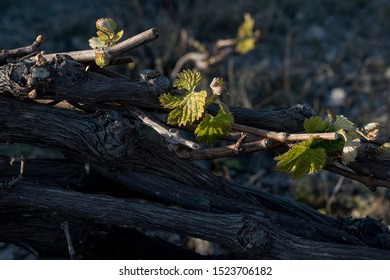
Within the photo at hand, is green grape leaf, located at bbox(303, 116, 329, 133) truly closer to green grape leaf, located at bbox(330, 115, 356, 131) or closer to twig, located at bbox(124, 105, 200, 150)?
green grape leaf, located at bbox(330, 115, 356, 131)

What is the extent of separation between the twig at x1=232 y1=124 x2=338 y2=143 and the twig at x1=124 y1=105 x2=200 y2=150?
19 centimetres

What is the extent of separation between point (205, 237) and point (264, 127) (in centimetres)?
43

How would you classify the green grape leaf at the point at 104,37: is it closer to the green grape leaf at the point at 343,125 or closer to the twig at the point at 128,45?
the twig at the point at 128,45

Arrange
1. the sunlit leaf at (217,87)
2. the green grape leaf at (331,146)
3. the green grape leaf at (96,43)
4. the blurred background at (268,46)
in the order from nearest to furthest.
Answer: the sunlit leaf at (217,87)
the green grape leaf at (331,146)
the green grape leaf at (96,43)
the blurred background at (268,46)

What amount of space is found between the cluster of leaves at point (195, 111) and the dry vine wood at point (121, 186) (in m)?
0.07

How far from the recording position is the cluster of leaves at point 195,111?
207 cm

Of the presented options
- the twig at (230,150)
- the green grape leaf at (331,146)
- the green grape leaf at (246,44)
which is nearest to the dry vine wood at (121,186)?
the twig at (230,150)

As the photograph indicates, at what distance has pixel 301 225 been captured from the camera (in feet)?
8.00

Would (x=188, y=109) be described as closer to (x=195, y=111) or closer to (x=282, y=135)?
(x=195, y=111)

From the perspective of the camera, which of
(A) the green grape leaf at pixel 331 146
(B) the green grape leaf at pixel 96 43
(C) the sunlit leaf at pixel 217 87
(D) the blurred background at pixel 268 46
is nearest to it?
(C) the sunlit leaf at pixel 217 87

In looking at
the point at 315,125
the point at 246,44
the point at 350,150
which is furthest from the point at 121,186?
the point at 246,44

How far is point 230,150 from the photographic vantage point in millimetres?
2168

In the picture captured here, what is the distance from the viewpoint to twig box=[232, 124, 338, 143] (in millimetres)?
2049

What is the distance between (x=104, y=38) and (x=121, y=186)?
61 centimetres
